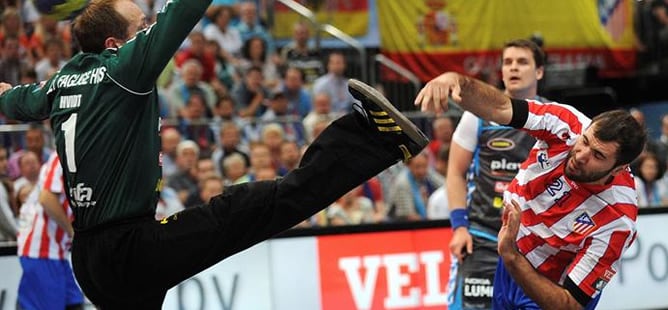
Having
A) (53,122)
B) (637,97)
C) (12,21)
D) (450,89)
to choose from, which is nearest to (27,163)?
(12,21)

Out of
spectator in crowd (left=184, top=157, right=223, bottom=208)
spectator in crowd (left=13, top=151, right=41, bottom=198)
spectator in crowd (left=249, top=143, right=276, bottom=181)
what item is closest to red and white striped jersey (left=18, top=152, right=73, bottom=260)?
spectator in crowd (left=13, top=151, right=41, bottom=198)

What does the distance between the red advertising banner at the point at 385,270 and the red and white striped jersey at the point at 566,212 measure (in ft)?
11.5

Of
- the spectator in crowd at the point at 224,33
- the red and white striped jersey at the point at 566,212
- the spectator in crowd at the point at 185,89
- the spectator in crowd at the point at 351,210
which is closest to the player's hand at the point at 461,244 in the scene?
the red and white striped jersey at the point at 566,212

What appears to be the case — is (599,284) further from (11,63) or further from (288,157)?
(11,63)

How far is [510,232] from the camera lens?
5.32 m

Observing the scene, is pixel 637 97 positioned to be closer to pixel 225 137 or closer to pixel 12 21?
pixel 225 137

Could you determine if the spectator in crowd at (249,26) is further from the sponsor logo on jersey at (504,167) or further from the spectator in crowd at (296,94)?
the sponsor logo on jersey at (504,167)

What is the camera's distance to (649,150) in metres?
13.1

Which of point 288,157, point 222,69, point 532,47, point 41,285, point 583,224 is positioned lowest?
point 41,285

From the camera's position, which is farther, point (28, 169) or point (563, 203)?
point (28, 169)

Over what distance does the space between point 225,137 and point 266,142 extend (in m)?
0.49

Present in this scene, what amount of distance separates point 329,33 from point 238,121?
3714 millimetres

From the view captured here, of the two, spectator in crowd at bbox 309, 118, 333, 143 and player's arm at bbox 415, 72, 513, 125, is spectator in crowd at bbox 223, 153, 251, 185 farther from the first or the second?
player's arm at bbox 415, 72, 513, 125

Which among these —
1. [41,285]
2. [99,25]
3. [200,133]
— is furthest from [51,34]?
[99,25]
